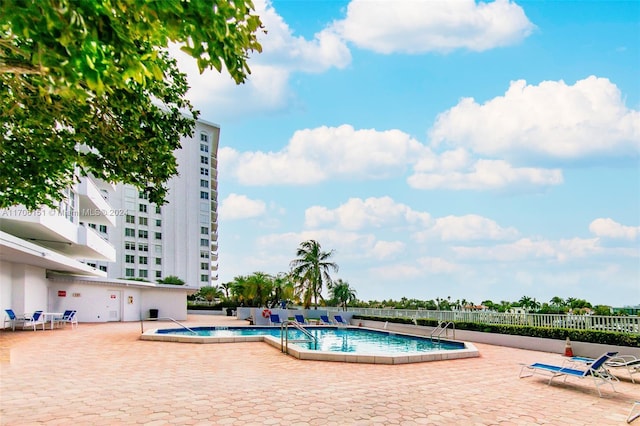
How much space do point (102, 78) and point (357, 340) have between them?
20.1 meters

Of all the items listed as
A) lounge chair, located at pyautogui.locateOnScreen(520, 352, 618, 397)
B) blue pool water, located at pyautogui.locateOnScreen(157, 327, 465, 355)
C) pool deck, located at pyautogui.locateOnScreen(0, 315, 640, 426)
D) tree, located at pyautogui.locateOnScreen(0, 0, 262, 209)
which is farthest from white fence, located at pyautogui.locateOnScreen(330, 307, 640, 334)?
tree, located at pyautogui.locateOnScreen(0, 0, 262, 209)

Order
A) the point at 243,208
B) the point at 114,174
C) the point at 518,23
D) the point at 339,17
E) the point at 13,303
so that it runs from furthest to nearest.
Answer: the point at 243,208 < the point at 13,303 < the point at 518,23 < the point at 339,17 < the point at 114,174

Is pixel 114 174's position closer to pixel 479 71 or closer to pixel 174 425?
pixel 174 425

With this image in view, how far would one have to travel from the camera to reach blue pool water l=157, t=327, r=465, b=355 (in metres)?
18.3

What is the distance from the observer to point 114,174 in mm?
8414

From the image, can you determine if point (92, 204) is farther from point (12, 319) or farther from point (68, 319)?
point (12, 319)

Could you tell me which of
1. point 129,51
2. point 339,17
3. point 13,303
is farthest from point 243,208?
point 129,51

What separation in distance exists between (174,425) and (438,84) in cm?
1742

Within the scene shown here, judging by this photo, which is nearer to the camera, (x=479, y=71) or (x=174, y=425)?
(x=174, y=425)

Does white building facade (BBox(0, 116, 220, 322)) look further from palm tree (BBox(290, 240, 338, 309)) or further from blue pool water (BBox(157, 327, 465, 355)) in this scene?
palm tree (BBox(290, 240, 338, 309))

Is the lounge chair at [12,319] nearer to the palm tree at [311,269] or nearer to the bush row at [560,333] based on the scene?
the bush row at [560,333]

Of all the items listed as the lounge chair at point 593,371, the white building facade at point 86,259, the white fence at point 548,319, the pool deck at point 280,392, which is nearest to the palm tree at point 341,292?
the white building facade at point 86,259

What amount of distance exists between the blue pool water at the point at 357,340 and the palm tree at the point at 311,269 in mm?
14987

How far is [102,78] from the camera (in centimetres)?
367
